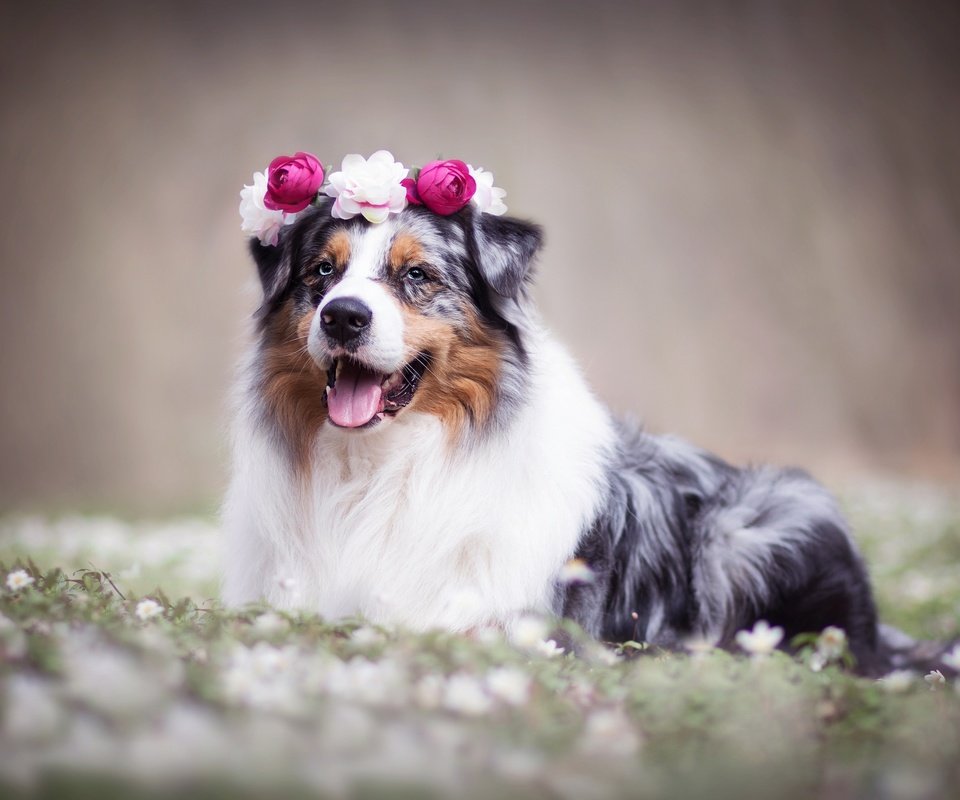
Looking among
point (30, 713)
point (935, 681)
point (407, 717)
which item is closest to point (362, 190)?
point (407, 717)

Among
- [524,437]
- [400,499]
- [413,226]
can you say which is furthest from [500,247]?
[400,499]

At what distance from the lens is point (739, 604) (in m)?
3.77

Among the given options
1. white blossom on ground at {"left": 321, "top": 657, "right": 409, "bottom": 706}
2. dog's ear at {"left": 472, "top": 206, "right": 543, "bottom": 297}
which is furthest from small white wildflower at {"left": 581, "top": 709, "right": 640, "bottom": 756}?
dog's ear at {"left": 472, "top": 206, "right": 543, "bottom": 297}

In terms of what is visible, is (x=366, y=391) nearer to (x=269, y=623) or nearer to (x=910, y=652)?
(x=269, y=623)

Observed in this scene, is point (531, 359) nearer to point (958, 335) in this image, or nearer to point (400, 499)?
point (400, 499)

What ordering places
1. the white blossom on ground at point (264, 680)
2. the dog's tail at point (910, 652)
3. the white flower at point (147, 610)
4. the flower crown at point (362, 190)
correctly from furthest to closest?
1. the dog's tail at point (910, 652)
2. the flower crown at point (362, 190)
3. the white flower at point (147, 610)
4. the white blossom on ground at point (264, 680)

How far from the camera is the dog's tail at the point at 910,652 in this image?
3.98m

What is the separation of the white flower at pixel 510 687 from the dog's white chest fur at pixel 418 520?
2.51 feet

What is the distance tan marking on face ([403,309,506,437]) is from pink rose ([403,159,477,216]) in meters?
0.40

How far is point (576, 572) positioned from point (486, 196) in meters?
1.40

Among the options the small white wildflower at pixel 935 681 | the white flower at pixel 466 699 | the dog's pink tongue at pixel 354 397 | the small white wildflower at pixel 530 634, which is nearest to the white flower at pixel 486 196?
the dog's pink tongue at pixel 354 397

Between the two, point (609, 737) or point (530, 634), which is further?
point (530, 634)

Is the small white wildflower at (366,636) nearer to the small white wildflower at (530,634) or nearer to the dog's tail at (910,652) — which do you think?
the small white wildflower at (530,634)

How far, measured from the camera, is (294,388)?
352cm
